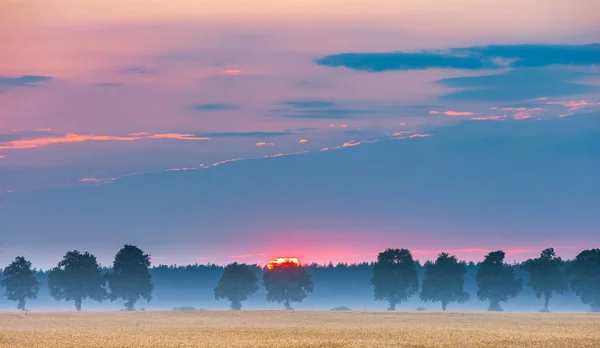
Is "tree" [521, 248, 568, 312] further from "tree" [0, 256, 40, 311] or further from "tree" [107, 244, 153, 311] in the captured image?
"tree" [0, 256, 40, 311]

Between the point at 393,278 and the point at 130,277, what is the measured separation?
54.1 meters

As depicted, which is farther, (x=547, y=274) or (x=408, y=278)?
(x=408, y=278)

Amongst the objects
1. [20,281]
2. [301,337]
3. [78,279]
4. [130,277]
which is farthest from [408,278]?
[301,337]

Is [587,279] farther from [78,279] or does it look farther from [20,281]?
[20,281]

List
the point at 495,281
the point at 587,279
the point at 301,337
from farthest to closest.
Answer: the point at 495,281, the point at 587,279, the point at 301,337

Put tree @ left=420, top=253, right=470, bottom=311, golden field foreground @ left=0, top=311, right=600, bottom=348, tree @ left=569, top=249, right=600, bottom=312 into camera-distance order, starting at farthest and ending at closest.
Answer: tree @ left=420, top=253, right=470, bottom=311, tree @ left=569, top=249, right=600, bottom=312, golden field foreground @ left=0, top=311, right=600, bottom=348

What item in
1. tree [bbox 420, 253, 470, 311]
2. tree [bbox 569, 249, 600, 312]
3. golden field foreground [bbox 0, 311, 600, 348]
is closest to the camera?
golden field foreground [bbox 0, 311, 600, 348]

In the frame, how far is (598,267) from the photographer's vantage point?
598 feet

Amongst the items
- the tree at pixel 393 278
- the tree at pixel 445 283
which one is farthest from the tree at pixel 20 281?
the tree at pixel 445 283

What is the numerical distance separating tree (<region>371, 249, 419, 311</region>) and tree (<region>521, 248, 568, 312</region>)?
2357cm

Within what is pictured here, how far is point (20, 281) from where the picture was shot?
630 feet

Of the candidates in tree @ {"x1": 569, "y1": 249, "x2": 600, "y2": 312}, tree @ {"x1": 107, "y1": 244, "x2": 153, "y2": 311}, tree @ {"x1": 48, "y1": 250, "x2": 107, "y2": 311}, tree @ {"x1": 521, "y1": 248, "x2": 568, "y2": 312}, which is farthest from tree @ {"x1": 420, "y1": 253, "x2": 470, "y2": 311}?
tree @ {"x1": 48, "y1": 250, "x2": 107, "y2": 311}

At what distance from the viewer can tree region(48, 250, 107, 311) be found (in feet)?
607

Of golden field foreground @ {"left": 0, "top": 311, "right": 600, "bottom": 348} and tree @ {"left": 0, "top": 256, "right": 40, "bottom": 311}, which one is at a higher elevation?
tree @ {"left": 0, "top": 256, "right": 40, "bottom": 311}
